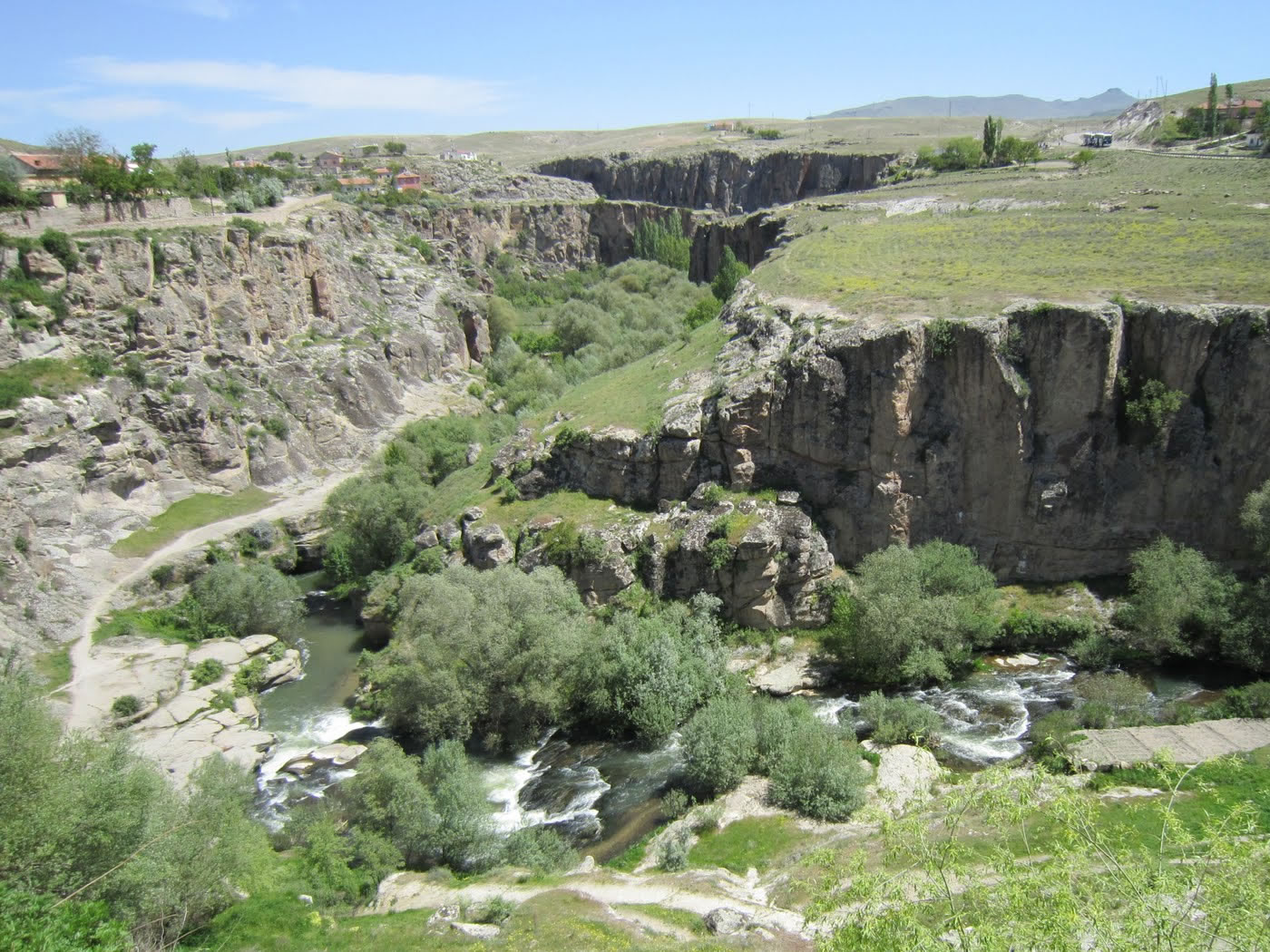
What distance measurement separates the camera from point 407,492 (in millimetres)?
41531

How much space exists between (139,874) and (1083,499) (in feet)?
105

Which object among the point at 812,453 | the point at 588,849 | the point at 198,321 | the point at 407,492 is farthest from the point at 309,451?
the point at 588,849

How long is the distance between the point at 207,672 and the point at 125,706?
131 inches

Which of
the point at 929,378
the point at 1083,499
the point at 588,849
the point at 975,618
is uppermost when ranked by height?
the point at 929,378

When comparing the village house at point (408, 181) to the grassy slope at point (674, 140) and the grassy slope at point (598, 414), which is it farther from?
the grassy slope at point (598, 414)

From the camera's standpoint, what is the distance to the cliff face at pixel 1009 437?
3081cm

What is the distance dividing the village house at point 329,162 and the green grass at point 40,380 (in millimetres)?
71794

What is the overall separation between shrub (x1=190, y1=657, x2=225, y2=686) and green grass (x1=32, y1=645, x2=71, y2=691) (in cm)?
442

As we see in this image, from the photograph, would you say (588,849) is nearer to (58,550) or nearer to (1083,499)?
(1083,499)

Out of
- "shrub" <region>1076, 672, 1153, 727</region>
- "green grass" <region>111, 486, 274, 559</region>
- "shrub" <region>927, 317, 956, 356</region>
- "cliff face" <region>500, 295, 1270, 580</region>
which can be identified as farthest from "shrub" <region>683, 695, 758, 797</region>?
"green grass" <region>111, 486, 274, 559</region>

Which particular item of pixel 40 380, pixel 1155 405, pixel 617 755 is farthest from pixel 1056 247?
pixel 40 380

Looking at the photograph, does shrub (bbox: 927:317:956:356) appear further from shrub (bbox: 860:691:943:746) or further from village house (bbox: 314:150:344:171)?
village house (bbox: 314:150:344:171)

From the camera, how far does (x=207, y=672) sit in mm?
33312

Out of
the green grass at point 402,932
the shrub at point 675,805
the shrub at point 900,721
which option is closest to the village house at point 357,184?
the shrub at point 900,721
